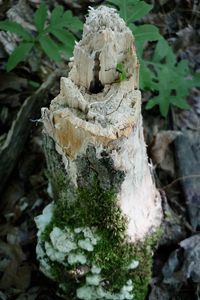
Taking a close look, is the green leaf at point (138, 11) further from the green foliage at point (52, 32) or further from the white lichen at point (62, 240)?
the white lichen at point (62, 240)

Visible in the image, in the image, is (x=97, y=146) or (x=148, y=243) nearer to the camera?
(x=97, y=146)

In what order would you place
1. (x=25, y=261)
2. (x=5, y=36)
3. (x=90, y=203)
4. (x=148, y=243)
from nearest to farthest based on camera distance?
1. (x=90, y=203)
2. (x=148, y=243)
3. (x=25, y=261)
4. (x=5, y=36)

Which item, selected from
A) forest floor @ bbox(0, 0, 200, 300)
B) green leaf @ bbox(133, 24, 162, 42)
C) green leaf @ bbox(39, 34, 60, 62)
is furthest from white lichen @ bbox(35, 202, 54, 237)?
green leaf @ bbox(133, 24, 162, 42)

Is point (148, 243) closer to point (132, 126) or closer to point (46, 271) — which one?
point (46, 271)

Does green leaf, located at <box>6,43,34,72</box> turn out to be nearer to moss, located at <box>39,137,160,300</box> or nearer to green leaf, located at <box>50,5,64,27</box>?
green leaf, located at <box>50,5,64,27</box>

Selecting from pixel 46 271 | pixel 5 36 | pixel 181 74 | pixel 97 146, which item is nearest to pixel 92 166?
pixel 97 146

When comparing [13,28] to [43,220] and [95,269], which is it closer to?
[43,220]
